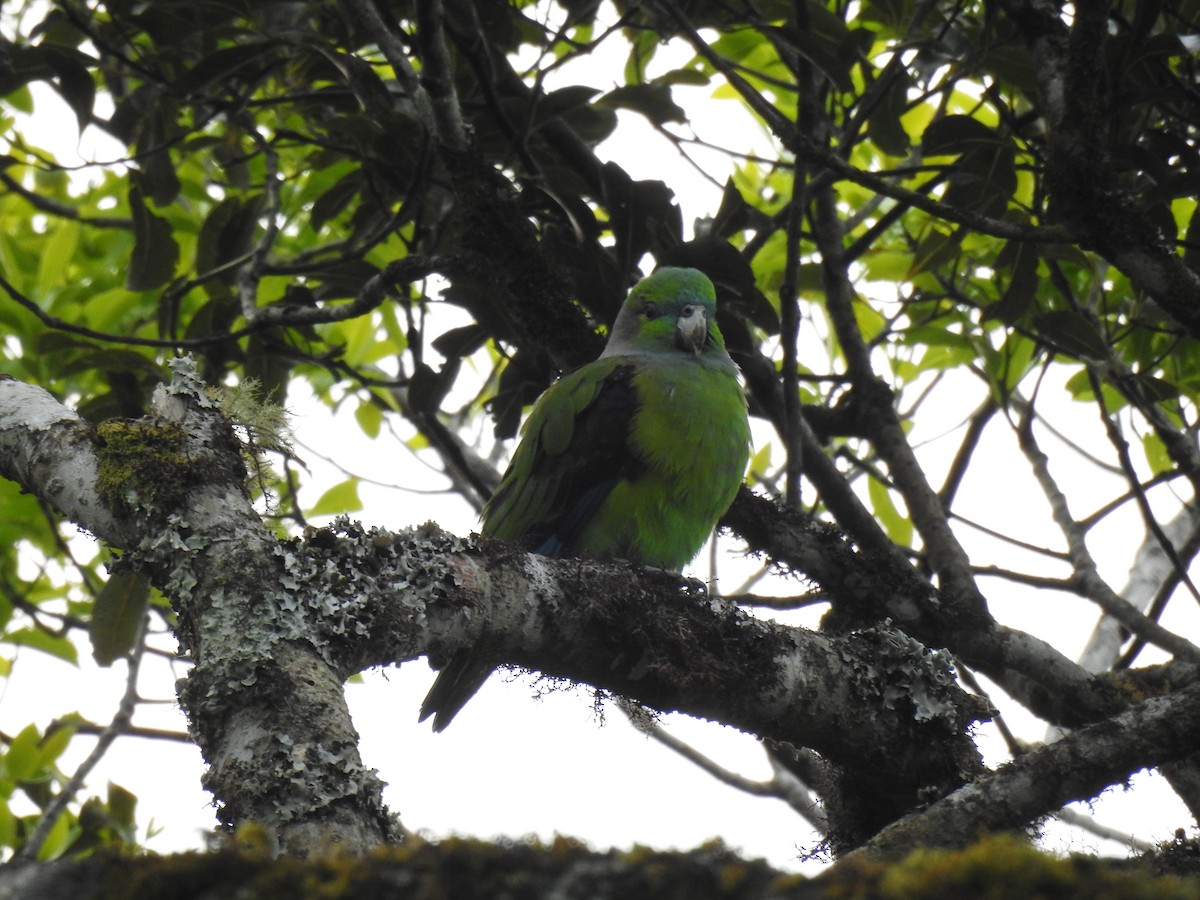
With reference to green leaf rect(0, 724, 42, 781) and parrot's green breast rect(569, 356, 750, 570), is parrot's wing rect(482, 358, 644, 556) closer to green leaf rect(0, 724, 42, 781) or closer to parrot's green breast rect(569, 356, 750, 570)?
parrot's green breast rect(569, 356, 750, 570)

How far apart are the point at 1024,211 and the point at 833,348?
4.31 ft

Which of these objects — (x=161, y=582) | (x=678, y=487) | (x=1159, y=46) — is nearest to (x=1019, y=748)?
(x=678, y=487)

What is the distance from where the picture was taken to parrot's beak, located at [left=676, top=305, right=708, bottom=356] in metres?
4.25

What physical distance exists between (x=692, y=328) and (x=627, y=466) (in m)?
0.64

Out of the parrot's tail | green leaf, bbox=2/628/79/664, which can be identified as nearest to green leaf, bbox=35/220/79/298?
green leaf, bbox=2/628/79/664

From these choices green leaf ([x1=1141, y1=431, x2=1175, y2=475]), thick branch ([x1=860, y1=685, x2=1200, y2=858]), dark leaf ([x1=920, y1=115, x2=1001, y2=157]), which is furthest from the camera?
green leaf ([x1=1141, y1=431, x2=1175, y2=475])

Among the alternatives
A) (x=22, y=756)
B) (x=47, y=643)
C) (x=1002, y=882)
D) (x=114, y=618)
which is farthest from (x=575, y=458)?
(x=1002, y=882)

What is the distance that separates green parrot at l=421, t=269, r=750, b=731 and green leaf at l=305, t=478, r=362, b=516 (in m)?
1.15

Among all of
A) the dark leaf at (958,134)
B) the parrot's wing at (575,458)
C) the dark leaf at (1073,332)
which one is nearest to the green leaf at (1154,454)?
the dark leaf at (1073,332)

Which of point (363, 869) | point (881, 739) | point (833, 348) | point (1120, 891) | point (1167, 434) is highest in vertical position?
point (833, 348)

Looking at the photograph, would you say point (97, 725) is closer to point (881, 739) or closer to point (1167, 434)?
point (881, 739)

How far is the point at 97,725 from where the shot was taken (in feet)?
16.4

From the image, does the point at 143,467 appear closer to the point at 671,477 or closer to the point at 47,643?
the point at 671,477

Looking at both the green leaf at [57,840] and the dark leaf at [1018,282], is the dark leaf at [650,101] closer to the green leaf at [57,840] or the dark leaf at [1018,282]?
the dark leaf at [1018,282]
